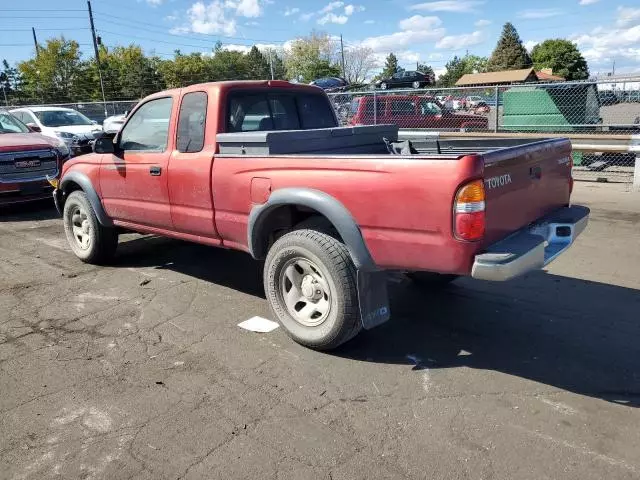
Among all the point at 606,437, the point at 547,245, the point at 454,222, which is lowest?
the point at 606,437

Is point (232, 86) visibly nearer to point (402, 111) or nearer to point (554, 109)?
point (402, 111)

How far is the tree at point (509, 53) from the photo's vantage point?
2702 inches

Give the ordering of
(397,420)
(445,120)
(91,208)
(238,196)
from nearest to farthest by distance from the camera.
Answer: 1. (397,420)
2. (238,196)
3. (91,208)
4. (445,120)

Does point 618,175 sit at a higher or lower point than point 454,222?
lower

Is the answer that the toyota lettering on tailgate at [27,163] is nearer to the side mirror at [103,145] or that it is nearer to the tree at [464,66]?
the side mirror at [103,145]

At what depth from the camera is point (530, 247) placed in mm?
3268

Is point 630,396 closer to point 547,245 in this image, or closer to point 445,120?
point 547,245

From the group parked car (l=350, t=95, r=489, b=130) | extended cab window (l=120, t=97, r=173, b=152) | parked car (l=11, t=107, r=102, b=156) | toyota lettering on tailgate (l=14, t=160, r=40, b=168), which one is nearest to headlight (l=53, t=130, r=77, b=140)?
parked car (l=11, t=107, r=102, b=156)

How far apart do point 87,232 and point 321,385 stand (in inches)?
155

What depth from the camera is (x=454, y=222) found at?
121 inches

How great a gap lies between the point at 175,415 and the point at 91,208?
349cm

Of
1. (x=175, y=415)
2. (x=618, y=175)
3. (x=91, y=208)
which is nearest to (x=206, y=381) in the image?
(x=175, y=415)

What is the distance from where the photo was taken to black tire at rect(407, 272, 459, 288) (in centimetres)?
506

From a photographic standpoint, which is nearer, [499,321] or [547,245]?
[547,245]
